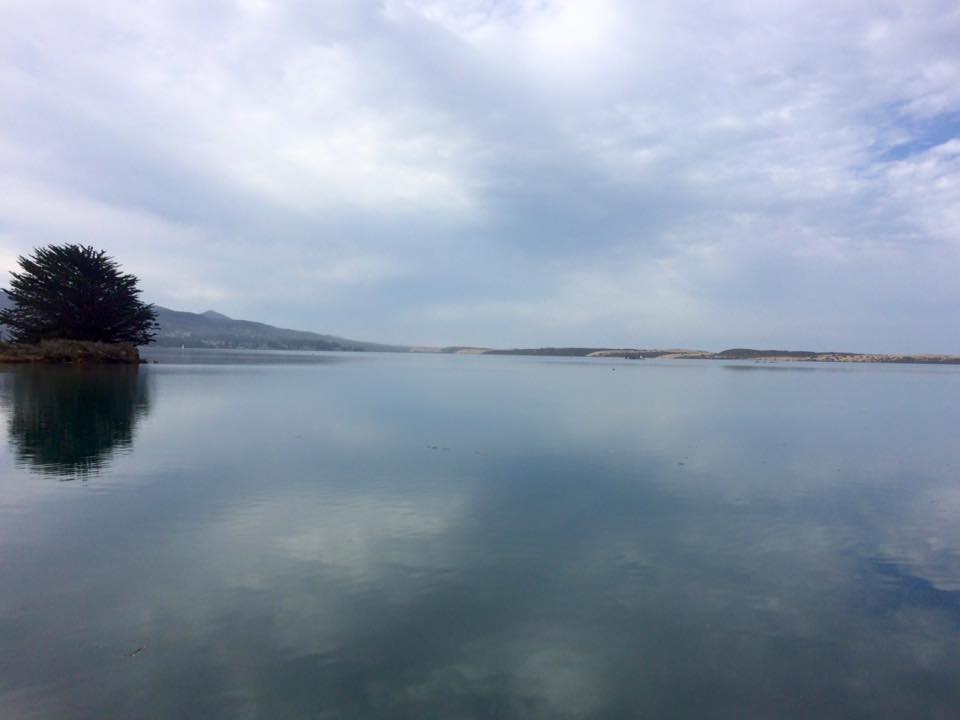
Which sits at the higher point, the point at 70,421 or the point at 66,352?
the point at 66,352

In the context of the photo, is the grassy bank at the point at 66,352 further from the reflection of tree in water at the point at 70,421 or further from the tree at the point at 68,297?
the reflection of tree in water at the point at 70,421

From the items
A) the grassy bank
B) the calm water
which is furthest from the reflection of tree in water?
the grassy bank

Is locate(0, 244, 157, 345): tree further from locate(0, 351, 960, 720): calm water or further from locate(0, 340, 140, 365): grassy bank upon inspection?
locate(0, 351, 960, 720): calm water

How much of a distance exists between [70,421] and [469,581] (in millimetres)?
17958

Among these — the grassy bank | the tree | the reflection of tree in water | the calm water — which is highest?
the tree

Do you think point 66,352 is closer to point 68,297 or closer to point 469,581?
point 68,297

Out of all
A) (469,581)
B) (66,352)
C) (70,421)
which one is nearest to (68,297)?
(66,352)

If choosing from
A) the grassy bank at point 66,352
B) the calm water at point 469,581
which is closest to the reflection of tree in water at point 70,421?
the calm water at point 469,581

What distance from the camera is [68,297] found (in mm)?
54031

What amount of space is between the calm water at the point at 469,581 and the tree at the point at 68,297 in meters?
45.4

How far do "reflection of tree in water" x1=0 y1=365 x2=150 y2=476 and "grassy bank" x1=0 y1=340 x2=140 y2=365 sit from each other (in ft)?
76.9

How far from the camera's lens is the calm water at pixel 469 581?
4898 millimetres

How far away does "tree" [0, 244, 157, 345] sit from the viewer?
52.8m

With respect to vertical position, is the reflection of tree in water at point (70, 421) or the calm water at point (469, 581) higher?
the reflection of tree in water at point (70, 421)
